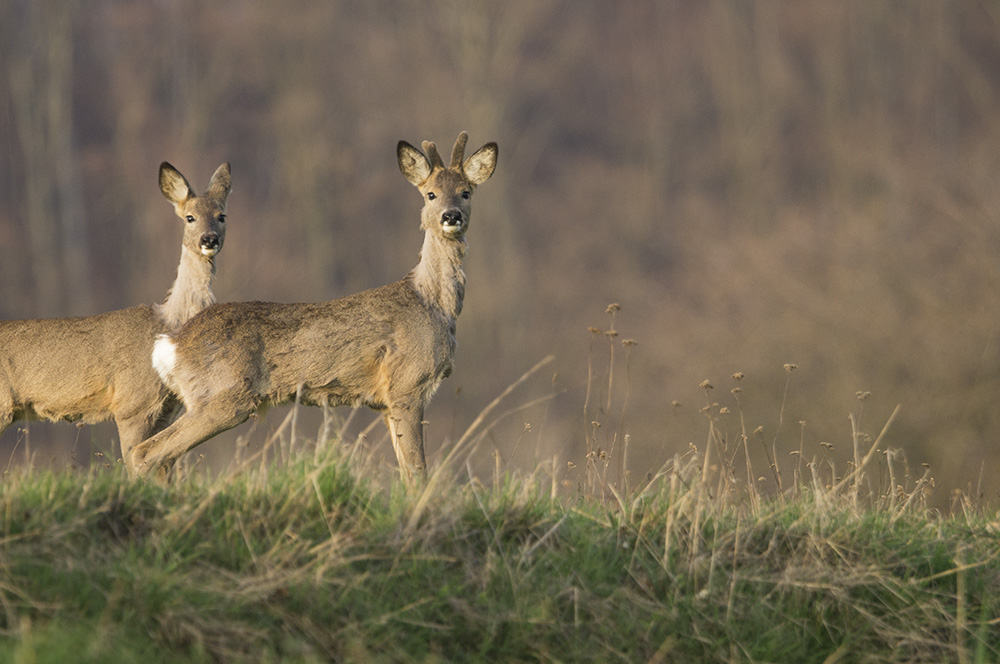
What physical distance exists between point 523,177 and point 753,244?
542 inches

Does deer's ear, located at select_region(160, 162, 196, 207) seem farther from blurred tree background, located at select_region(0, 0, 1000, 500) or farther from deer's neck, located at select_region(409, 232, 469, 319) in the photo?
blurred tree background, located at select_region(0, 0, 1000, 500)

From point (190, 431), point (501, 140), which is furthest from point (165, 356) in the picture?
point (501, 140)

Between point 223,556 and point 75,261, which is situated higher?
point 223,556

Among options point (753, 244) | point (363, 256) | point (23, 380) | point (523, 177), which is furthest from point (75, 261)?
point (23, 380)

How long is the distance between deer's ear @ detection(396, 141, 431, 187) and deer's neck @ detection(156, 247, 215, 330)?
1513 millimetres

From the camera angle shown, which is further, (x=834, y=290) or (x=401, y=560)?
(x=834, y=290)

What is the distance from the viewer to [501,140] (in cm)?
3909

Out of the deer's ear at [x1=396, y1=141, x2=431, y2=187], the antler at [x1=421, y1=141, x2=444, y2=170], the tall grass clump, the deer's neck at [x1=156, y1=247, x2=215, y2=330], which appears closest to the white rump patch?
the deer's neck at [x1=156, y1=247, x2=215, y2=330]

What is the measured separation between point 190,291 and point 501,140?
1187 inches

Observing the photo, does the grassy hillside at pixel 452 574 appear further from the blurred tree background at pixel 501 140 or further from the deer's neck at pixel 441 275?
the blurred tree background at pixel 501 140

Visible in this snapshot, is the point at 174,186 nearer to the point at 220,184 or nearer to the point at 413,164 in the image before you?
the point at 220,184

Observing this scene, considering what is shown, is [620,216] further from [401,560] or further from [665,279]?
[401,560]

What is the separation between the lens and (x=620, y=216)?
40719 mm

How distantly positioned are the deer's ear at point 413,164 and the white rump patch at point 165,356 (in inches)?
74.4
